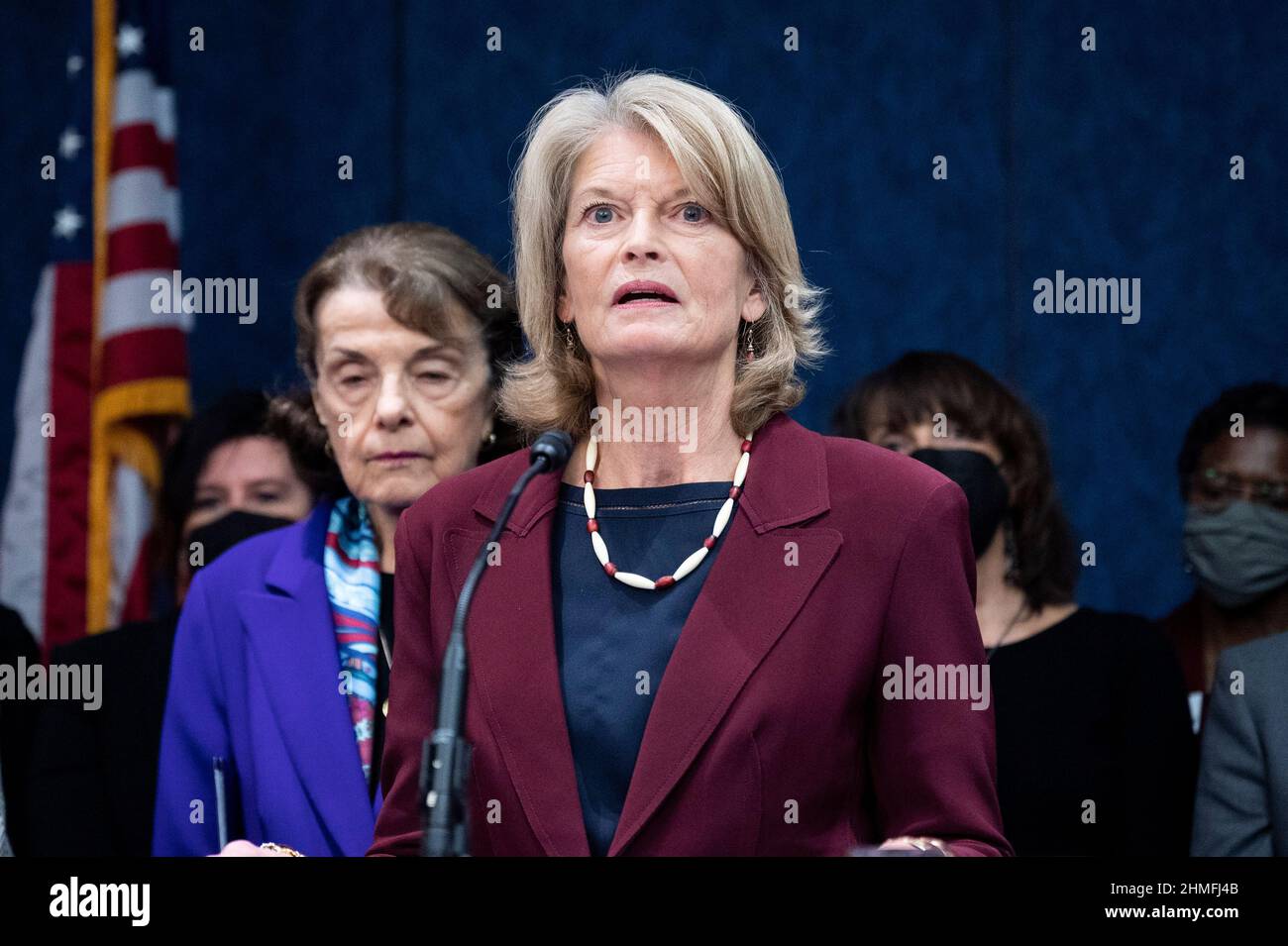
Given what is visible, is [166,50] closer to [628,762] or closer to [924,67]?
[924,67]

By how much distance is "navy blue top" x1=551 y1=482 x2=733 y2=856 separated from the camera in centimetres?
189

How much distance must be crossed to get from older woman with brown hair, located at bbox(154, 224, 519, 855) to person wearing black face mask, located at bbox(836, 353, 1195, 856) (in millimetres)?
941

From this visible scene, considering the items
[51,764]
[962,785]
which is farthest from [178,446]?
[962,785]

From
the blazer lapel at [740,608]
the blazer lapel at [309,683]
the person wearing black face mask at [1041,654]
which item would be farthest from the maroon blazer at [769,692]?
the person wearing black face mask at [1041,654]

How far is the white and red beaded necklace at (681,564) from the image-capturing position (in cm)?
199

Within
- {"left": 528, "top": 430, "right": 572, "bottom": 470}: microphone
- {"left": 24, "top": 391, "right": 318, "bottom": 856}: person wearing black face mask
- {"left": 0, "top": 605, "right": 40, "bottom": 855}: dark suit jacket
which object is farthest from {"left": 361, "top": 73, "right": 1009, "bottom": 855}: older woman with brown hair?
{"left": 0, "top": 605, "right": 40, "bottom": 855}: dark suit jacket

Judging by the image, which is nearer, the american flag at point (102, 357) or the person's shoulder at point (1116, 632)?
the person's shoulder at point (1116, 632)

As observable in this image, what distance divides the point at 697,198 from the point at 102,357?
2572 millimetres

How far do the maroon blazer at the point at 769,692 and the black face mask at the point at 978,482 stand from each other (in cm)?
118

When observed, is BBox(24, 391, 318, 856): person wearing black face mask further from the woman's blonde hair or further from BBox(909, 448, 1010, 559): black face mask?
BBox(909, 448, 1010, 559): black face mask

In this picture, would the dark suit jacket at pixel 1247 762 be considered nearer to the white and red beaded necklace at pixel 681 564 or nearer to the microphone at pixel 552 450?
the white and red beaded necklace at pixel 681 564

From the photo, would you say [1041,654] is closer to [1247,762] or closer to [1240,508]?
[1247,762]

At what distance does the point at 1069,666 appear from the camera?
10.0 ft
